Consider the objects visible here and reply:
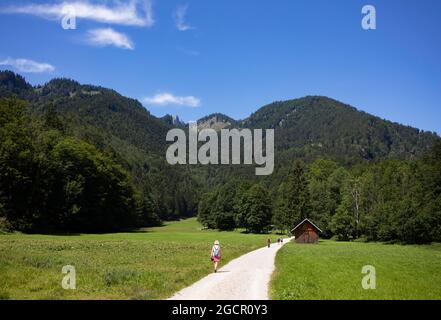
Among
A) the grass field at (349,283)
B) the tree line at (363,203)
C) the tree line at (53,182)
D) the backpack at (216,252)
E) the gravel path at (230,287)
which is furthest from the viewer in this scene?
the tree line at (363,203)

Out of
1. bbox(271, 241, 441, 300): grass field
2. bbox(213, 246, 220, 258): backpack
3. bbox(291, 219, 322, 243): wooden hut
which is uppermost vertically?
bbox(213, 246, 220, 258): backpack

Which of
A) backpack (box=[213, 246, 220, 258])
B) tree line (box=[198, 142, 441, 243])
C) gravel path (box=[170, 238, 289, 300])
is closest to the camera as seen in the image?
gravel path (box=[170, 238, 289, 300])

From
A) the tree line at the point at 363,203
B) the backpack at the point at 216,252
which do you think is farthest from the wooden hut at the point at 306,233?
the backpack at the point at 216,252

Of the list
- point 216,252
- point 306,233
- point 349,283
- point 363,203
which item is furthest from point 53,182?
point 349,283

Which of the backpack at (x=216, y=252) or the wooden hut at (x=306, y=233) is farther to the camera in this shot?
the wooden hut at (x=306, y=233)

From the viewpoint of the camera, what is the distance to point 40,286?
67.5ft

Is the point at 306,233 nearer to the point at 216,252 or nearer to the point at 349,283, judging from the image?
the point at 216,252

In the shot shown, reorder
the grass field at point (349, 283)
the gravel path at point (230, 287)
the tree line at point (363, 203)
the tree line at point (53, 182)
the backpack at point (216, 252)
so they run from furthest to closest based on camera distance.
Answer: the tree line at point (363, 203)
the tree line at point (53, 182)
the backpack at point (216, 252)
the grass field at point (349, 283)
the gravel path at point (230, 287)

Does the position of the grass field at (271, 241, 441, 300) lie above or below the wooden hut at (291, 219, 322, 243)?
above

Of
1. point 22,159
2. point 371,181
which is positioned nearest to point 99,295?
point 22,159

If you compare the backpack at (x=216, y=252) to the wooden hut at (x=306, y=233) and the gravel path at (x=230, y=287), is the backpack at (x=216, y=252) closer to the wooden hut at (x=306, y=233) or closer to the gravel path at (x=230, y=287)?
the gravel path at (x=230, y=287)

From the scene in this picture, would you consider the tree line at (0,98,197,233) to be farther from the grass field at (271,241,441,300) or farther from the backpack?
the grass field at (271,241,441,300)

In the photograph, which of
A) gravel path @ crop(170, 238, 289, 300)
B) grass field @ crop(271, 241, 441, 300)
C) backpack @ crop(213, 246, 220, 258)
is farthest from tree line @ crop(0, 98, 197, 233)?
grass field @ crop(271, 241, 441, 300)
